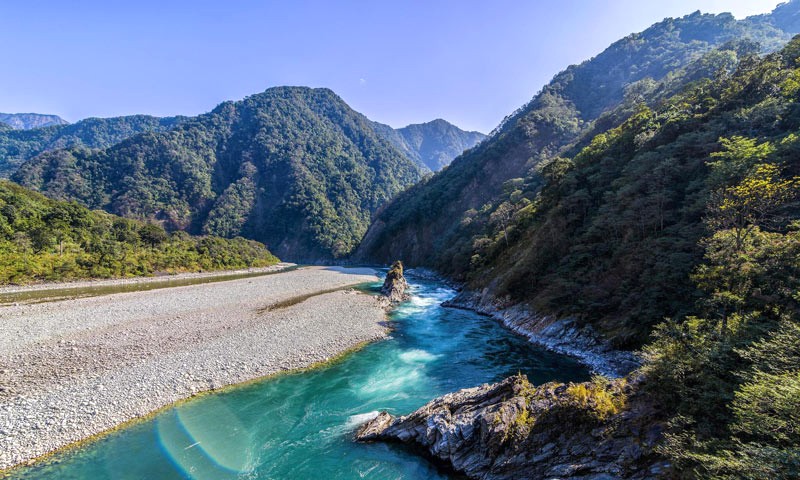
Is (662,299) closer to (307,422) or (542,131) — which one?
(307,422)

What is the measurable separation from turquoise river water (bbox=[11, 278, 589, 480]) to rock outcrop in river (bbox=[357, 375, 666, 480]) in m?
1.32

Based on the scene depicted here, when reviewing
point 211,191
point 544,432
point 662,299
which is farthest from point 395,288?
point 211,191

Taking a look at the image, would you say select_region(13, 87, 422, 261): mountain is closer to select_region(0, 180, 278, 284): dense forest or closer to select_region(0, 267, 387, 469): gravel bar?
select_region(0, 180, 278, 284): dense forest

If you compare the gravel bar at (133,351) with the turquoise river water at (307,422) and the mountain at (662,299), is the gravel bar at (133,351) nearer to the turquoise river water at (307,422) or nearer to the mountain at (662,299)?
the turquoise river water at (307,422)

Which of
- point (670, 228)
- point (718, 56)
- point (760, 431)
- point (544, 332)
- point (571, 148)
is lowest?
point (544, 332)

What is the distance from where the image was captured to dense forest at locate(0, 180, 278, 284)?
154ft

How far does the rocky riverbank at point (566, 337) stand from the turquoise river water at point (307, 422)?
125cm

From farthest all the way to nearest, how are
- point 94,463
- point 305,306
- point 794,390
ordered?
point 305,306 → point 94,463 → point 794,390

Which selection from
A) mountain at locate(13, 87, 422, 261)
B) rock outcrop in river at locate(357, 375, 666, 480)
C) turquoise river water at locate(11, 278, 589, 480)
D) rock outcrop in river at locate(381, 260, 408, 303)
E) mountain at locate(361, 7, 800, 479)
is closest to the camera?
mountain at locate(361, 7, 800, 479)

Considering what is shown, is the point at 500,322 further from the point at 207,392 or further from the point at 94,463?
the point at 94,463

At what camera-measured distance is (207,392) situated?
56.8 feet

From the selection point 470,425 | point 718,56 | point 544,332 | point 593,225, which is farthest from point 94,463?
point 718,56

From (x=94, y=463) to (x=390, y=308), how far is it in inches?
1155

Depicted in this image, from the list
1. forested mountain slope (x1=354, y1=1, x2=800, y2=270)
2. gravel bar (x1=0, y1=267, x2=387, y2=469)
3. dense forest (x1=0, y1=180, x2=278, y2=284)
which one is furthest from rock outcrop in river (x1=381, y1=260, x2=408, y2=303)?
dense forest (x1=0, y1=180, x2=278, y2=284)
